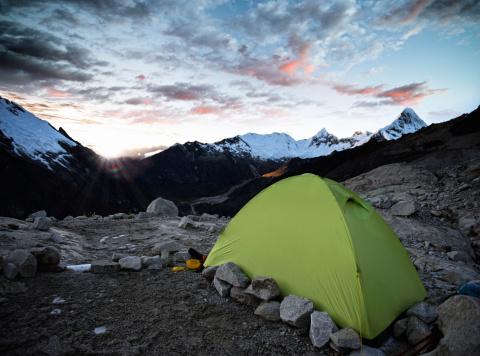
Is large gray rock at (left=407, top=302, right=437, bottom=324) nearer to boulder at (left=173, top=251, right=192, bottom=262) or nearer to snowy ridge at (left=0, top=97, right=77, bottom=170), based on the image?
boulder at (left=173, top=251, right=192, bottom=262)

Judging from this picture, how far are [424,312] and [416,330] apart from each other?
0.44 metres

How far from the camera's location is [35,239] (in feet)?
23.6

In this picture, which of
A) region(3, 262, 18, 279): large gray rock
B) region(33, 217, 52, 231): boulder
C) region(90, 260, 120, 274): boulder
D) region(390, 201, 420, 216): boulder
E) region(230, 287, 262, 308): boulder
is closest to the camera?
region(230, 287, 262, 308): boulder

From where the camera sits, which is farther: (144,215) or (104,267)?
(144,215)

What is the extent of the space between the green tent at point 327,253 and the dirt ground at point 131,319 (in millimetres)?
753

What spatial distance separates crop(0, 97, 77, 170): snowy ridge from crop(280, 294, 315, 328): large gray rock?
88.4 m

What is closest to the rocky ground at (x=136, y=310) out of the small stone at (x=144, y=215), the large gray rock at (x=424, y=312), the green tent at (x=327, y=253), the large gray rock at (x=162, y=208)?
the large gray rock at (x=424, y=312)

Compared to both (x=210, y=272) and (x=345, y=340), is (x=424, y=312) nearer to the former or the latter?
(x=345, y=340)

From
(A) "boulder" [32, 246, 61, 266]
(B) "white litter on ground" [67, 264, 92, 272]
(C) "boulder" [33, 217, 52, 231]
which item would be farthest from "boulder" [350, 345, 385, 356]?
(C) "boulder" [33, 217, 52, 231]

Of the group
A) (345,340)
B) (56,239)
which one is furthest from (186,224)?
Result: (345,340)

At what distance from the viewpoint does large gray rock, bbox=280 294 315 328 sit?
3832 mm

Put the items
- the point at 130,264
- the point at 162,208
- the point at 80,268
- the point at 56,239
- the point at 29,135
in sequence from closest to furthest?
1. the point at 80,268
2. the point at 130,264
3. the point at 56,239
4. the point at 162,208
5. the point at 29,135

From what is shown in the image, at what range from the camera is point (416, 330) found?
11.6 feet

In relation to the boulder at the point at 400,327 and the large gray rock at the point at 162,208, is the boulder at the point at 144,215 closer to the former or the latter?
the large gray rock at the point at 162,208
